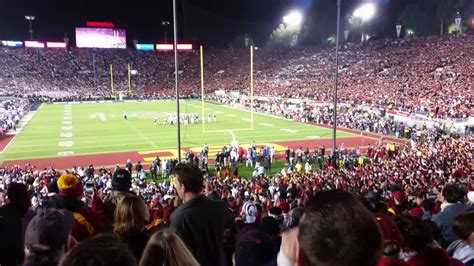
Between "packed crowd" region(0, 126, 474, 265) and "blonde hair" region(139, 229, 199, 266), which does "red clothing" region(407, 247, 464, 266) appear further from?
"blonde hair" region(139, 229, 199, 266)

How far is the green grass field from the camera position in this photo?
26484 millimetres

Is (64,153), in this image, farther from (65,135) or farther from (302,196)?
(302,196)

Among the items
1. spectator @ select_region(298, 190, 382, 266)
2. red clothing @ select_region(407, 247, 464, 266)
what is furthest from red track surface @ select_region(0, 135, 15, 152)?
spectator @ select_region(298, 190, 382, 266)

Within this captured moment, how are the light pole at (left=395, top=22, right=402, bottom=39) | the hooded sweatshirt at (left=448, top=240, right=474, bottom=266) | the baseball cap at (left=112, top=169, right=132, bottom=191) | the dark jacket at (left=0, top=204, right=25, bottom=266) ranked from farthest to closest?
the light pole at (left=395, top=22, right=402, bottom=39)
the baseball cap at (left=112, top=169, right=132, bottom=191)
the hooded sweatshirt at (left=448, top=240, right=474, bottom=266)
the dark jacket at (left=0, top=204, right=25, bottom=266)

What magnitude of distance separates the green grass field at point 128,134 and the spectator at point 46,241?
23.8 m

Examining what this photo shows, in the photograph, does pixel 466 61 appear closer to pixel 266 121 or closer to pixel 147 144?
pixel 266 121

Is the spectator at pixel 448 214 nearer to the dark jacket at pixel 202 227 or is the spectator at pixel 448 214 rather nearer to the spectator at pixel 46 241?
the dark jacket at pixel 202 227

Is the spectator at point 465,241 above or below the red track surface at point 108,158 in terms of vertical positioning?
above

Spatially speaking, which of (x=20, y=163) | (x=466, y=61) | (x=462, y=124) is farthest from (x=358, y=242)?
(x=466, y=61)

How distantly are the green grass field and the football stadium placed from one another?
0.70 ft

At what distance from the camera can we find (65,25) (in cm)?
8944

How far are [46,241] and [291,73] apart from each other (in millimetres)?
64923

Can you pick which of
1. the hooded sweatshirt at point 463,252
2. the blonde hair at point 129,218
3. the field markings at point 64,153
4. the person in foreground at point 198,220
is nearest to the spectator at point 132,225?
the blonde hair at point 129,218

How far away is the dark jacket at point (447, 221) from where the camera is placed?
4793 mm
